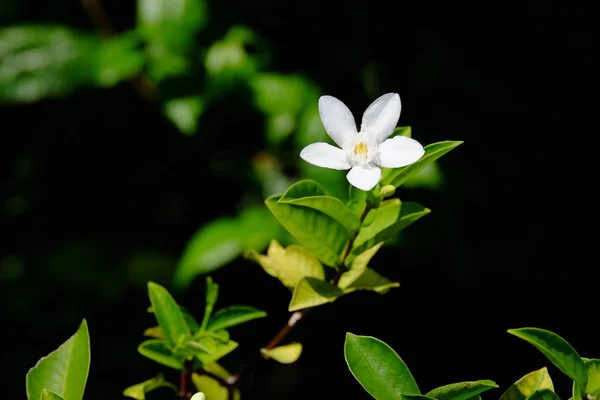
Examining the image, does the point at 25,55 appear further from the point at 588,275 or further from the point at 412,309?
the point at 588,275

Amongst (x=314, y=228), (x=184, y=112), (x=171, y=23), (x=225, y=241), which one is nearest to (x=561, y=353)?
(x=314, y=228)

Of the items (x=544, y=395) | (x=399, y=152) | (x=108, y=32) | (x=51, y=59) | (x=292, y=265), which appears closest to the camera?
(x=544, y=395)

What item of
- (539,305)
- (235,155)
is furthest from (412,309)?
(235,155)

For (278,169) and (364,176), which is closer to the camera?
(364,176)

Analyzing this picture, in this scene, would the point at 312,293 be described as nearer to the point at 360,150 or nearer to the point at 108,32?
the point at 360,150

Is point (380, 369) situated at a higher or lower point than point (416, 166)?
lower

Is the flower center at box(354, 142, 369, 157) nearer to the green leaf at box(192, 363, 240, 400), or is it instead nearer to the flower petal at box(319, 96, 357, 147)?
the flower petal at box(319, 96, 357, 147)

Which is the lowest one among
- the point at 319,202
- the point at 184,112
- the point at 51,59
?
the point at 319,202

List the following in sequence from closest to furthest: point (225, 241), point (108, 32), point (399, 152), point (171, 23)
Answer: point (399, 152), point (225, 241), point (171, 23), point (108, 32)
